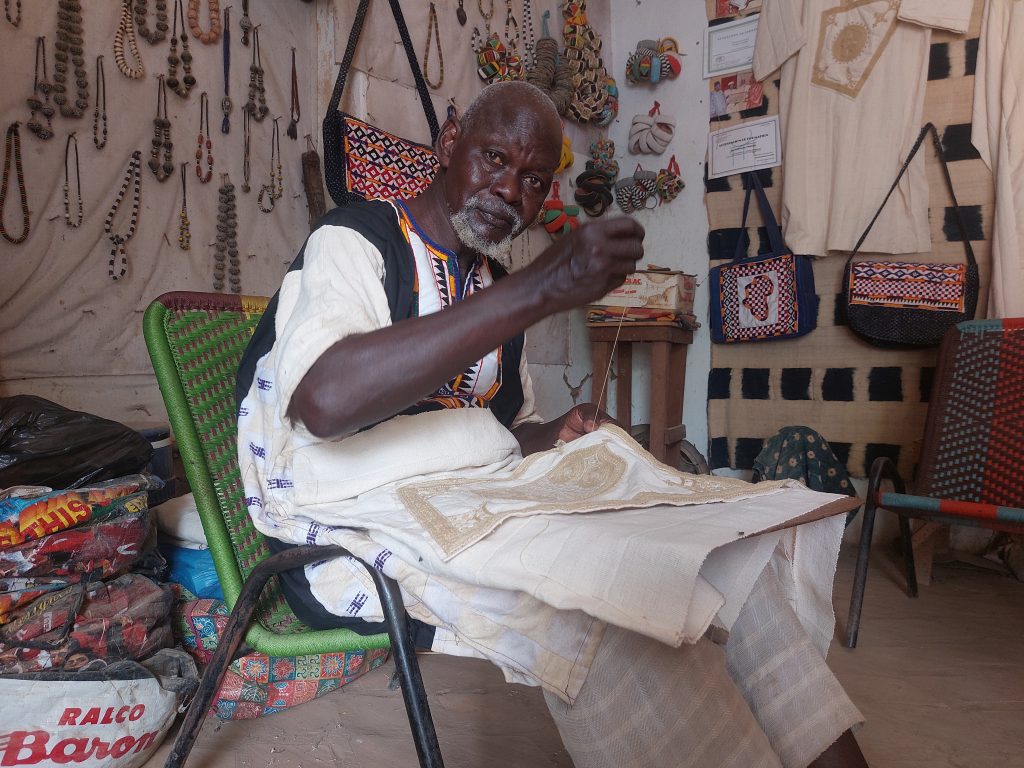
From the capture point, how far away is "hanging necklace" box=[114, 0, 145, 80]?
7.22ft

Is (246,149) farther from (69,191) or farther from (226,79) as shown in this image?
(69,191)

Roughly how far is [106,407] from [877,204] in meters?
3.60

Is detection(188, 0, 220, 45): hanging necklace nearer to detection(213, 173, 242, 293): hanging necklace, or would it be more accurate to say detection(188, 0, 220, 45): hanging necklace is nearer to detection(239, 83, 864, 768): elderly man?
detection(213, 173, 242, 293): hanging necklace

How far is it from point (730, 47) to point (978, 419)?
260 centimetres

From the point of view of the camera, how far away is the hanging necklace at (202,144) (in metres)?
2.43

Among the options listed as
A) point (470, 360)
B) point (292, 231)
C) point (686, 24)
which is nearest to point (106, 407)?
point (292, 231)

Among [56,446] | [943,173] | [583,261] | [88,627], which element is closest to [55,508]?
[56,446]

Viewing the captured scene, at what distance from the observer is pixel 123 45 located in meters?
2.21

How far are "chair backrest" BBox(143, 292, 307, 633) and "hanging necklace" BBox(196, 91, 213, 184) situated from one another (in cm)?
129

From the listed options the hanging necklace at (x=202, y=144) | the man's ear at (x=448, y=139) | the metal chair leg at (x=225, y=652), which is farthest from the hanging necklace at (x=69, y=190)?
the metal chair leg at (x=225, y=652)

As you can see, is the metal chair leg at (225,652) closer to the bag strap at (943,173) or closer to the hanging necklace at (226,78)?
the hanging necklace at (226,78)

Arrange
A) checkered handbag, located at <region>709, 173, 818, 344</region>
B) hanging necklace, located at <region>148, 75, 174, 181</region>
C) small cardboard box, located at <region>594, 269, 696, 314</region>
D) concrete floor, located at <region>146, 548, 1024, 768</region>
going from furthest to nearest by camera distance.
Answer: checkered handbag, located at <region>709, 173, 818, 344</region>, small cardboard box, located at <region>594, 269, 696, 314</region>, hanging necklace, located at <region>148, 75, 174, 181</region>, concrete floor, located at <region>146, 548, 1024, 768</region>

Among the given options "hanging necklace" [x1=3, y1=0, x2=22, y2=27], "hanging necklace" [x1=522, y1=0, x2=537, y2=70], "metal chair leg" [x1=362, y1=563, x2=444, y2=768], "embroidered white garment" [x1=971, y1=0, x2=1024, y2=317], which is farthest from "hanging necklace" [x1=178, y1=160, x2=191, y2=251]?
"embroidered white garment" [x1=971, y1=0, x2=1024, y2=317]

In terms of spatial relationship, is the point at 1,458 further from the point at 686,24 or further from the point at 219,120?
the point at 686,24
